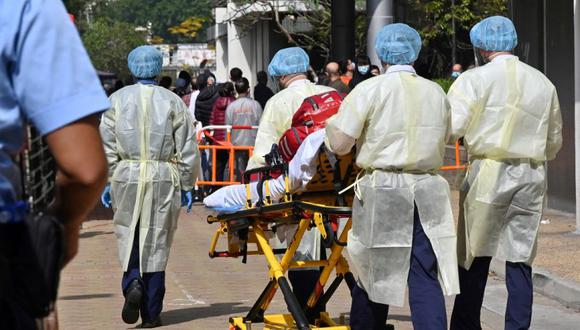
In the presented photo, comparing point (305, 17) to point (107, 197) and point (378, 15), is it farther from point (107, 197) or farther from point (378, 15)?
point (107, 197)

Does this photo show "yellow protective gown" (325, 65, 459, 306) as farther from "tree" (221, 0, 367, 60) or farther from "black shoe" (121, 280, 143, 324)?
"tree" (221, 0, 367, 60)

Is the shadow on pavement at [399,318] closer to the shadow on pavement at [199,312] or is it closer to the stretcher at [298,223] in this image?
the shadow on pavement at [199,312]

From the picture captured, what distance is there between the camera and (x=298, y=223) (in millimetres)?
7922

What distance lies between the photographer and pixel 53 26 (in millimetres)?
3133

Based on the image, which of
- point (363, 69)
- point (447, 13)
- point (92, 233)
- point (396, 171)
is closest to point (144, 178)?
point (396, 171)

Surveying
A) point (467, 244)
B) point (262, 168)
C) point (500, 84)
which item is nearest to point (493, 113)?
point (500, 84)

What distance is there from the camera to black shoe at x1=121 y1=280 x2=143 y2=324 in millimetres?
9242

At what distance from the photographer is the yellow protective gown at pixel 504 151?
771 centimetres

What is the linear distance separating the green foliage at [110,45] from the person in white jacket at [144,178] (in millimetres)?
98754

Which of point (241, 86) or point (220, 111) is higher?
point (241, 86)

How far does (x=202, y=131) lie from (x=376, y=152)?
13.7 metres

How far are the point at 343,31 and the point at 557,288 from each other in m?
14.1

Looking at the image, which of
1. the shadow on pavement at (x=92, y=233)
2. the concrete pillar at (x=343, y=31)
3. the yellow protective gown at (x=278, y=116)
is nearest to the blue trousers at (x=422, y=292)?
the yellow protective gown at (x=278, y=116)

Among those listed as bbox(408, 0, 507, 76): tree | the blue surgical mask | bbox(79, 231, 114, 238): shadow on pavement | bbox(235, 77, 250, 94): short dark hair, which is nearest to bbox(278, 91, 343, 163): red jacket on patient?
bbox(79, 231, 114, 238): shadow on pavement
